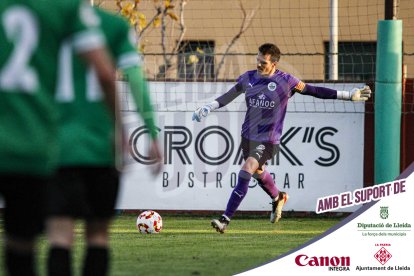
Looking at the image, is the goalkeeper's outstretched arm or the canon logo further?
the goalkeeper's outstretched arm

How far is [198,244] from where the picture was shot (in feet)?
37.4

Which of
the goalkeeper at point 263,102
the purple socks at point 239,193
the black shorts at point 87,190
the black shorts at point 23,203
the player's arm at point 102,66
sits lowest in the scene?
the purple socks at point 239,193

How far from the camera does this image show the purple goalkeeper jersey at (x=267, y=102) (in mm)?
13336

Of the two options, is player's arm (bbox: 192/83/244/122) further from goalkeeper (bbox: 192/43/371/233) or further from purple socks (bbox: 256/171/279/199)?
purple socks (bbox: 256/171/279/199)

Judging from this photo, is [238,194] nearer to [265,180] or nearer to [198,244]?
[265,180]

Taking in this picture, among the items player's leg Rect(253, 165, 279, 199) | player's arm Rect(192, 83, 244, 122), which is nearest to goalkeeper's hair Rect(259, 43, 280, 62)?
player's arm Rect(192, 83, 244, 122)

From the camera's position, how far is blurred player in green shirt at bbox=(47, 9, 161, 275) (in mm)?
6324

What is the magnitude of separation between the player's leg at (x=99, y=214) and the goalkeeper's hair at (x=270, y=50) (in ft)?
21.8

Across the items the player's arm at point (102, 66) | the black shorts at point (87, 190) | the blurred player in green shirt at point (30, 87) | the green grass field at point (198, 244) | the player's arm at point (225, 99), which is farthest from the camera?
the player's arm at point (225, 99)

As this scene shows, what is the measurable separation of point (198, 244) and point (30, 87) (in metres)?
6.50

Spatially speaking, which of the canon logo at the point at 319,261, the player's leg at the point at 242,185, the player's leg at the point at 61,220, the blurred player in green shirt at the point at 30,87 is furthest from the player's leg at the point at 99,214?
the player's leg at the point at 242,185

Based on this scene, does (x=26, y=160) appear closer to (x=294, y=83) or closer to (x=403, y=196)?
(x=403, y=196)

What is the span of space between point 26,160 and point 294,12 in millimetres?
17778

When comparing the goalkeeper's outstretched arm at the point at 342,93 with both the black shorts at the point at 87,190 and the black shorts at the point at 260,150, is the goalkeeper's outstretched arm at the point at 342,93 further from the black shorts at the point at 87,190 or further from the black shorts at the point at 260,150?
the black shorts at the point at 87,190
